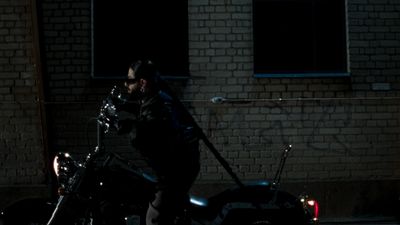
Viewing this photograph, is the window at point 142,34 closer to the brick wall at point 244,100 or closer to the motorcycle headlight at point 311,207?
the brick wall at point 244,100

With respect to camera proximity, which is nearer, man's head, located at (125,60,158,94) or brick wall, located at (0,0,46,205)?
man's head, located at (125,60,158,94)

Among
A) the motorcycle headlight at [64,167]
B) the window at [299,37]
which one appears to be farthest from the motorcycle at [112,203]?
the window at [299,37]

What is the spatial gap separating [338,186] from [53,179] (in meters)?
3.51

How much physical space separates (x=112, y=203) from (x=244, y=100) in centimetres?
324

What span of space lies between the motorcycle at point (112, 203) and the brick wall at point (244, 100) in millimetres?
2576

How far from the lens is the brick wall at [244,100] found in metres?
7.54

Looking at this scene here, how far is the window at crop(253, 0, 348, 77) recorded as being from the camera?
7848 mm

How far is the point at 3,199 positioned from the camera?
743 cm

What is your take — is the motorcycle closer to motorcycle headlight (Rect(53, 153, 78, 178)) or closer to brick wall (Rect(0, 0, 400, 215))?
motorcycle headlight (Rect(53, 153, 78, 178))

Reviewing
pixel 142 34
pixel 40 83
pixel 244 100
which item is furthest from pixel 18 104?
pixel 244 100

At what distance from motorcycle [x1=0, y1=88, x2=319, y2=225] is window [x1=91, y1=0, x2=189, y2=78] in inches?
117

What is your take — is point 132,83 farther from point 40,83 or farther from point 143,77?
point 40,83

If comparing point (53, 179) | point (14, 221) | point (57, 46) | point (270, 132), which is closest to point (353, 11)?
point (270, 132)

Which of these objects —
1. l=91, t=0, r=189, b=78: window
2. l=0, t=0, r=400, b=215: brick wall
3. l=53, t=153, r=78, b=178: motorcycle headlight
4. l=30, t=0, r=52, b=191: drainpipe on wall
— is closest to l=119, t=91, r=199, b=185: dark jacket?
l=53, t=153, r=78, b=178: motorcycle headlight
